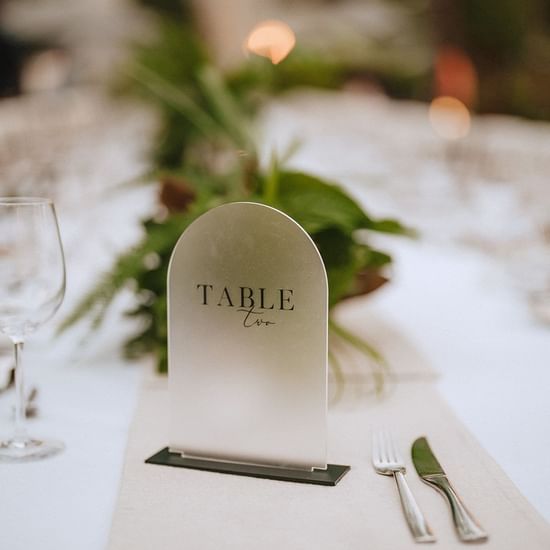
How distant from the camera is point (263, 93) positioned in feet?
10.7

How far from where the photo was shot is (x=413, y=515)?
2.10 feet

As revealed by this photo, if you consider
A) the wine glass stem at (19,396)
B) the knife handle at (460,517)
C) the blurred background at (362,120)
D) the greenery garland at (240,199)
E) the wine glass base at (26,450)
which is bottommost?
the knife handle at (460,517)

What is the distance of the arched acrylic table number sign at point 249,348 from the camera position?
0.72 metres

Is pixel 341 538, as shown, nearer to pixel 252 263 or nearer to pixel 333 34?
pixel 252 263

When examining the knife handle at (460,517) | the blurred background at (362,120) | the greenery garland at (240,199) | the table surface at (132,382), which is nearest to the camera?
the knife handle at (460,517)

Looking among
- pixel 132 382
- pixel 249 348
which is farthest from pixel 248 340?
pixel 132 382

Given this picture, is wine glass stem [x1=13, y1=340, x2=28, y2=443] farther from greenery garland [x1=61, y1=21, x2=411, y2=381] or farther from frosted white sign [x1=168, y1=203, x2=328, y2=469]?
greenery garland [x1=61, y1=21, x2=411, y2=381]

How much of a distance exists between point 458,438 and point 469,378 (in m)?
0.28

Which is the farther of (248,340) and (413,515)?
(248,340)

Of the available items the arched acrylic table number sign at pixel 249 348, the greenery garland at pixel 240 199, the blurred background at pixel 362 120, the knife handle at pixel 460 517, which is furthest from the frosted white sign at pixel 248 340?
the blurred background at pixel 362 120

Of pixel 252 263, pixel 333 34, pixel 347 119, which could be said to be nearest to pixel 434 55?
pixel 333 34

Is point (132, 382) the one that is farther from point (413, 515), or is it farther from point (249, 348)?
point (413, 515)

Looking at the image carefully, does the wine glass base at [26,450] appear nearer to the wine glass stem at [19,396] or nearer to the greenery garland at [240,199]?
the wine glass stem at [19,396]

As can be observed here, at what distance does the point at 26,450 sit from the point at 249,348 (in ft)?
0.83
